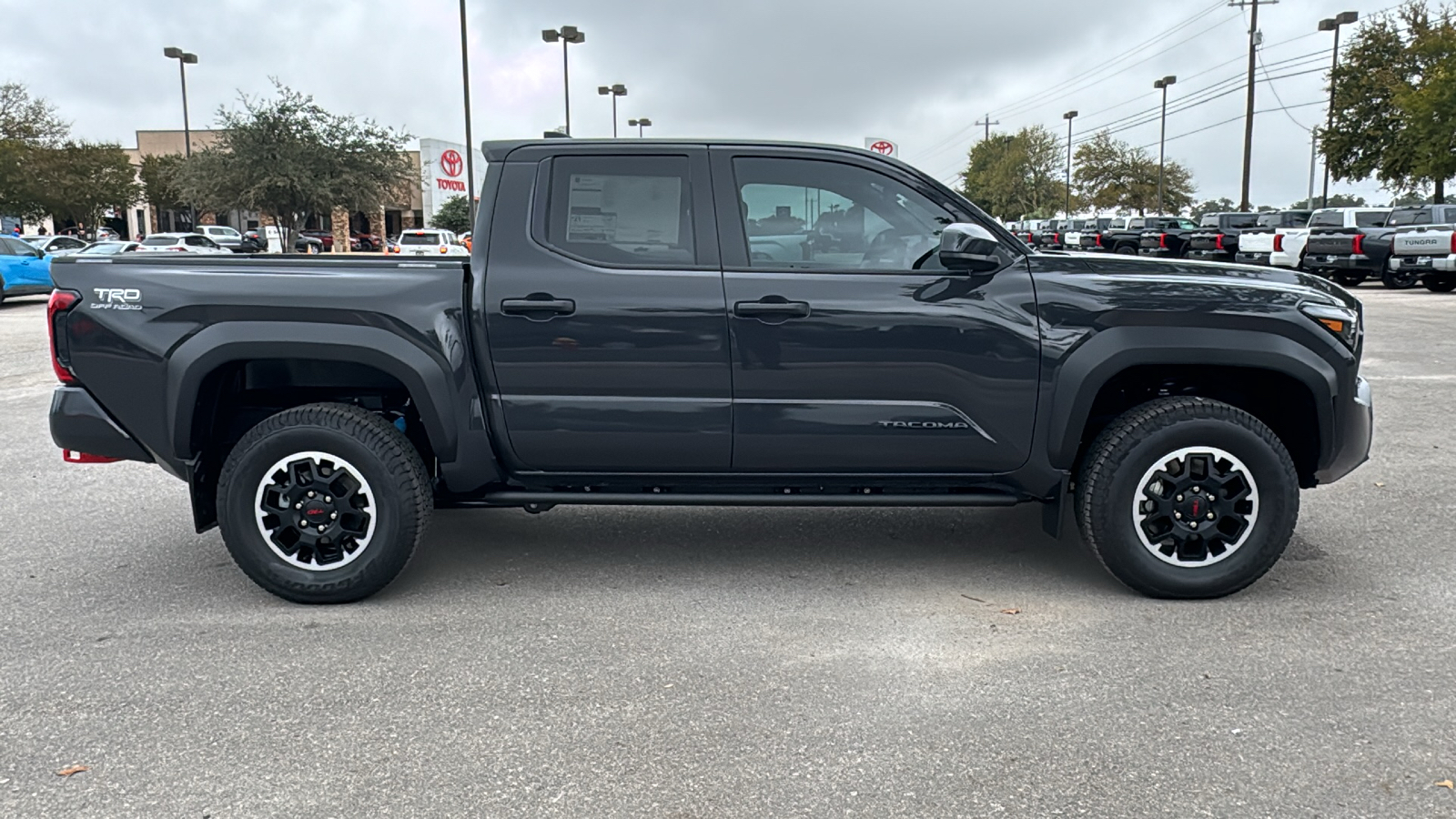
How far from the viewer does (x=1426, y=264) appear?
2091 cm

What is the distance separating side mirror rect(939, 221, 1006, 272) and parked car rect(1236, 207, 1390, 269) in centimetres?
2244

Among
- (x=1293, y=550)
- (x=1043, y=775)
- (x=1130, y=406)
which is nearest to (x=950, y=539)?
(x=1130, y=406)

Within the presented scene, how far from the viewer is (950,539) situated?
5457mm

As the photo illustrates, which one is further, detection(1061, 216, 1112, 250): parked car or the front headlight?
detection(1061, 216, 1112, 250): parked car

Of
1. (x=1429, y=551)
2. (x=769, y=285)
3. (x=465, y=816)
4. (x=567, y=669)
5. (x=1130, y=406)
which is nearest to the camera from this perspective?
(x=465, y=816)

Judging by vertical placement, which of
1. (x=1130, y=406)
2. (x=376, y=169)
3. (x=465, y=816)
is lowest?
(x=465, y=816)

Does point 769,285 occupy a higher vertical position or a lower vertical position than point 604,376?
higher

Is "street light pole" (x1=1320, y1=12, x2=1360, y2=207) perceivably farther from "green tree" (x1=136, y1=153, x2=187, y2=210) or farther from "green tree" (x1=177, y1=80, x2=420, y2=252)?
"green tree" (x1=136, y1=153, x2=187, y2=210)

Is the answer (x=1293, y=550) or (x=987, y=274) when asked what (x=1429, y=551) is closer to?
(x=1293, y=550)

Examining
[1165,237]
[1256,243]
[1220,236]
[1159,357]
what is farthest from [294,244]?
[1159,357]

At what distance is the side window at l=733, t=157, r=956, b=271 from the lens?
4496mm

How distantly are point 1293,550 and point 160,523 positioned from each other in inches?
220

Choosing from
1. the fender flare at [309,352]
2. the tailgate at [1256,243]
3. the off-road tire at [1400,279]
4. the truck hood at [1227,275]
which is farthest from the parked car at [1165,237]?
the fender flare at [309,352]

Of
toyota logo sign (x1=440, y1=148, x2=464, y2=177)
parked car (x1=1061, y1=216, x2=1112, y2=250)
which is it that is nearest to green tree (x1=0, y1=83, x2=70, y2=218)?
toyota logo sign (x1=440, y1=148, x2=464, y2=177)
